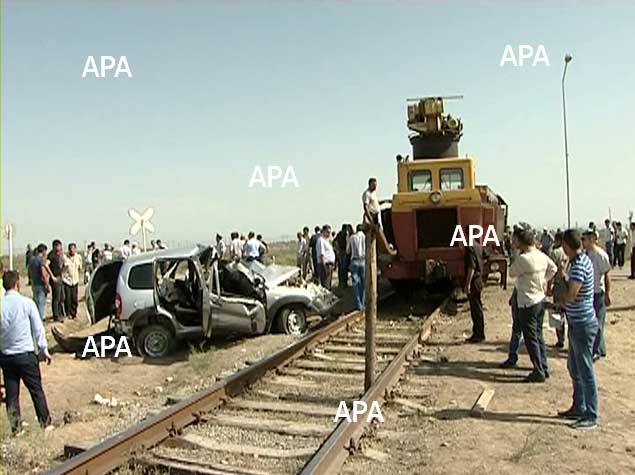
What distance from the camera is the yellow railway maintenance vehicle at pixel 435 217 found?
15.0 meters

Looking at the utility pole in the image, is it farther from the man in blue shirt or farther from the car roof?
the car roof

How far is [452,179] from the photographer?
1625 centimetres

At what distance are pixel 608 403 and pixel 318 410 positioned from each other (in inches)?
123

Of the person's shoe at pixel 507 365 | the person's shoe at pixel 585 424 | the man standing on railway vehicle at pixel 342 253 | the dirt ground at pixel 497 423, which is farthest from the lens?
the man standing on railway vehicle at pixel 342 253

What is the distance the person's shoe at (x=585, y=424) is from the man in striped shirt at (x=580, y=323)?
3 cm

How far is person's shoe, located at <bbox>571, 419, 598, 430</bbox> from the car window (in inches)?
293

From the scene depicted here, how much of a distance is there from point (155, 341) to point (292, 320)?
9.15 feet

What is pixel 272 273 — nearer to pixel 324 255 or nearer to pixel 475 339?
Result: pixel 475 339

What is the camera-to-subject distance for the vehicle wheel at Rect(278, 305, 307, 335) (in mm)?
13055

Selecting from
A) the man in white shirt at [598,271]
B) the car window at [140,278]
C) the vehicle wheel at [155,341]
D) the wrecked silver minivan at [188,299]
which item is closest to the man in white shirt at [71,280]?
the wrecked silver minivan at [188,299]

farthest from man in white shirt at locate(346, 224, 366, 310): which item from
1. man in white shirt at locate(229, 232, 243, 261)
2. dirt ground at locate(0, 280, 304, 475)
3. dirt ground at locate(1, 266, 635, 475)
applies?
man in white shirt at locate(229, 232, 243, 261)

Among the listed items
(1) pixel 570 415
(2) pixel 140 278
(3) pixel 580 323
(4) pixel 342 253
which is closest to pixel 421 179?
(4) pixel 342 253

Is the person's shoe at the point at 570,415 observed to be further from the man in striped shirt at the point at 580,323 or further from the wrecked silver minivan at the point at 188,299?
the wrecked silver minivan at the point at 188,299

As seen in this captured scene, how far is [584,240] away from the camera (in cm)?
901
